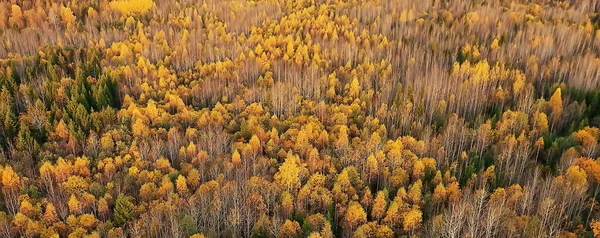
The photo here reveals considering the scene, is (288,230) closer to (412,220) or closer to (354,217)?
(354,217)

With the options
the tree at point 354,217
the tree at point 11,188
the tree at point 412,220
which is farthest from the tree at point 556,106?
the tree at point 11,188

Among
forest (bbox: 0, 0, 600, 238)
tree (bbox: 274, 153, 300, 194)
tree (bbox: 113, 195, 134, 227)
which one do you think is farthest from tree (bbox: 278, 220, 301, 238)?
tree (bbox: 113, 195, 134, 227)

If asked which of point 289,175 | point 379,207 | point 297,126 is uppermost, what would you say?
point 297,126

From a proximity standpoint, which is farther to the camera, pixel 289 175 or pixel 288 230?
pixel 289 175

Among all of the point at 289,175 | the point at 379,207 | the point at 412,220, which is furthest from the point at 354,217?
the point at 289,175

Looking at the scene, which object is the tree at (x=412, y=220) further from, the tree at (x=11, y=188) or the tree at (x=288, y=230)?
the tree at (x=11, y=188)

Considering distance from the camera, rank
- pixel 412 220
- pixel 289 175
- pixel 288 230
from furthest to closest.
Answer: pixel 289 175
pixel 412 220
pixel 288 230
